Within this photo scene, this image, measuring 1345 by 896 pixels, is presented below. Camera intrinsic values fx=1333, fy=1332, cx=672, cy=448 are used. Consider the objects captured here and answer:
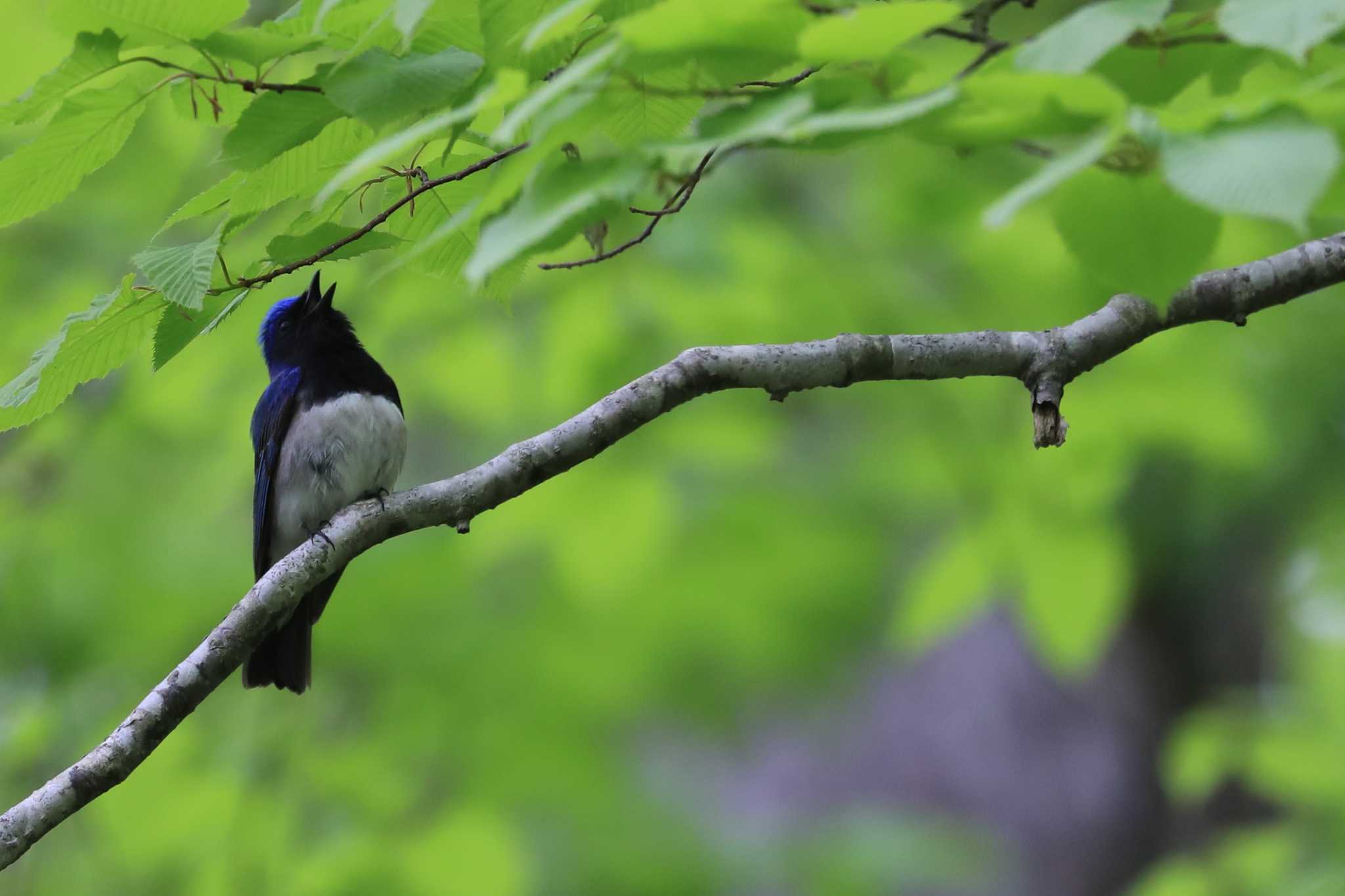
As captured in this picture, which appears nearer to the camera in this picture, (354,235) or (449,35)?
(449,35)

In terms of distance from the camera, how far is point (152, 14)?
1.88 meters

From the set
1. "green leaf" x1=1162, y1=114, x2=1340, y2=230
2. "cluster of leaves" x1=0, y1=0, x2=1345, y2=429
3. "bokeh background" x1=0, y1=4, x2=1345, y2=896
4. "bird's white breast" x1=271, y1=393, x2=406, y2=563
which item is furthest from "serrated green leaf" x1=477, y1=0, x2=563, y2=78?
"bird's white breast" x1=271, y1=393, x2=406, y2=563

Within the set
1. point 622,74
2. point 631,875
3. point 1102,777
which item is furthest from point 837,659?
point 622,74

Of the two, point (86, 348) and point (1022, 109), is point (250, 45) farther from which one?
point (1022, 109)

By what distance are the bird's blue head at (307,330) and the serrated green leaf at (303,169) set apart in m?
3.08

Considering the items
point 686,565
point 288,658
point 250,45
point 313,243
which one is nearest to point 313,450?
point 288,658

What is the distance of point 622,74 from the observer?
1482 millimetres

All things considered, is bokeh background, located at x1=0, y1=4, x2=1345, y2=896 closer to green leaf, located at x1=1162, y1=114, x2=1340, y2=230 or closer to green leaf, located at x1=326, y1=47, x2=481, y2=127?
green leaf, located at x1=326, y1=47, x2=481, y2=127

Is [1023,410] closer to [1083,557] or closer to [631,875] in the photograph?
[1083,557]

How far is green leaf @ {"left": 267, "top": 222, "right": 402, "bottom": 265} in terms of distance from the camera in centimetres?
211

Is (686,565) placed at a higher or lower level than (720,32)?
lower

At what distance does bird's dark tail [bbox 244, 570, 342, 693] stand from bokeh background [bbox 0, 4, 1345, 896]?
86 cm

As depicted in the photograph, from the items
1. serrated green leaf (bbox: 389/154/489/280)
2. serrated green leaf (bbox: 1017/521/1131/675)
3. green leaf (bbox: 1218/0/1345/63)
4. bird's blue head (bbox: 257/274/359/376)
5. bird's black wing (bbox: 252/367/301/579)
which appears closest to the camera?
green leaf (bbox: 1218/0/1345/63)

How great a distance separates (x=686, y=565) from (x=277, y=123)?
4.76m
